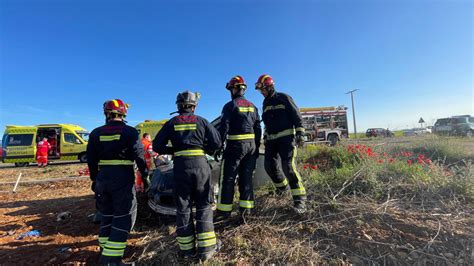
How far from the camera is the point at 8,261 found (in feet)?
9.50

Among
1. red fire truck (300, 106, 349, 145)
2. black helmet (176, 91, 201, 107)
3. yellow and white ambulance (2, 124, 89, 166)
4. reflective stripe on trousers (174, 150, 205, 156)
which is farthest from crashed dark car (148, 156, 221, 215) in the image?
red fire truck (300, 106, 349, 145)

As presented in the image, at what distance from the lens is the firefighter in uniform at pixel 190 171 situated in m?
2.61

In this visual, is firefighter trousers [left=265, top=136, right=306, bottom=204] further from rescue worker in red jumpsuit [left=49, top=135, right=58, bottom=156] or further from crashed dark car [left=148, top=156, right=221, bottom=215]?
rescue worker in red jumpsuit [left=49, top=135, right=58, bottom=156]

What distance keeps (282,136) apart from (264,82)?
0.82 meters

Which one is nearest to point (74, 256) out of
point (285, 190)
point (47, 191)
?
point (285, 190)

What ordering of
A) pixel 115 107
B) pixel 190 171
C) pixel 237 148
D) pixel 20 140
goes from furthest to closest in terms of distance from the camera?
pixel 20 140, pixel 237 148, pixel 115 107, pixel 190 171

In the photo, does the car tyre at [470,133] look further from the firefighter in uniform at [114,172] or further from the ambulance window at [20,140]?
the ambulance window at [20,140]

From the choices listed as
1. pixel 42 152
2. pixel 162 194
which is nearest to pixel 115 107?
pixel 162 194

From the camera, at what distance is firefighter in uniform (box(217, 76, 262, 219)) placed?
3.13 m

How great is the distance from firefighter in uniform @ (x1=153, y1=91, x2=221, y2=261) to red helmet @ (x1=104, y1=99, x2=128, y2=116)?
0.57m

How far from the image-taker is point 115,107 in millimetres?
2881

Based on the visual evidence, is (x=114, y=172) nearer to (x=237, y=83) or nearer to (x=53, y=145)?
(x=237, y=83)

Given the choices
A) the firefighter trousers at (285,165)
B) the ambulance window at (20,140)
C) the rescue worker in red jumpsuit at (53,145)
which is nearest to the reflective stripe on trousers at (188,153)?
the firefighter trousers at (285,165)

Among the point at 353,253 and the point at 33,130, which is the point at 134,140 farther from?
the point at 33,130
